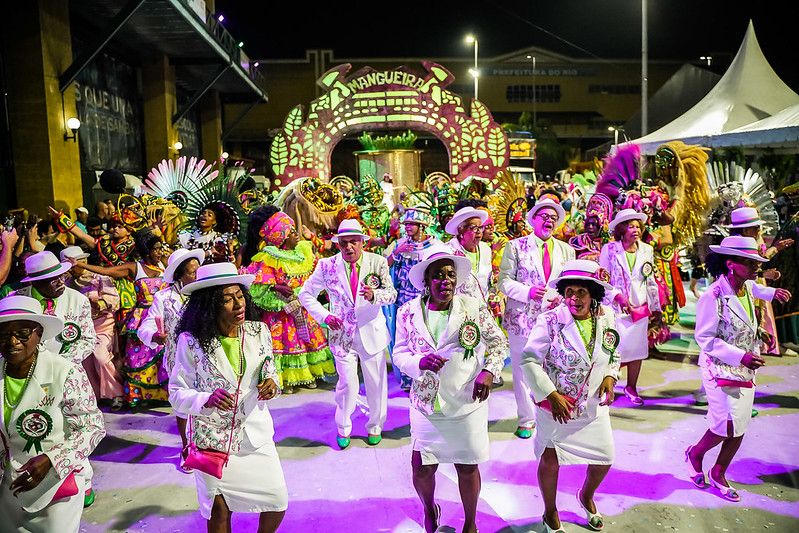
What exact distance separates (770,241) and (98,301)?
8.13 metres

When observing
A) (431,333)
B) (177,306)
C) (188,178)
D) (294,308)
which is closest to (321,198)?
(188,178)

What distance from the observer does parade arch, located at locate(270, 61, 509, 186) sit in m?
11.5

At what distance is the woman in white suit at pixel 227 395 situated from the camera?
316 centimetres

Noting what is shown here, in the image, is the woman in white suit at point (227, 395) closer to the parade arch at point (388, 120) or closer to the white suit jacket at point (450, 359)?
the white suit jacket at point (450, 359)

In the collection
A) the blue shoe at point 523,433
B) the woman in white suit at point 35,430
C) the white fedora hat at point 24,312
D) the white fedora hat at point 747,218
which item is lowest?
the blue shoe at point 523,433

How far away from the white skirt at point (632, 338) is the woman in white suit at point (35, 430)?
4722 millimetres

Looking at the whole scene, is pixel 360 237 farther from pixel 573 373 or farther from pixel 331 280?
pixel 573 373

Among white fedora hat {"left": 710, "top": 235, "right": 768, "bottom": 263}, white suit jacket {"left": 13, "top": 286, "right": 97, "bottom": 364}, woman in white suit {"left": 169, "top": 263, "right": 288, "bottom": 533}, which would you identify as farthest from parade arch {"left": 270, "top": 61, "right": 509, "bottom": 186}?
woman in white suit {"left": 169, "top": 263, "right": 288, "bottom": 533}

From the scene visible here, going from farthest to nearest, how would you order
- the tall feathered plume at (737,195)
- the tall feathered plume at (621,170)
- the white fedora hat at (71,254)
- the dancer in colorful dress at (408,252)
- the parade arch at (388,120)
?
1. the parade arch at (388,120)
2. the tall feathered plume at (621,170)
3. the tall feathered plume at (737,195)
4. the dancer in colorful dress at (408,252)
5. the white fedora hat at (71,254)

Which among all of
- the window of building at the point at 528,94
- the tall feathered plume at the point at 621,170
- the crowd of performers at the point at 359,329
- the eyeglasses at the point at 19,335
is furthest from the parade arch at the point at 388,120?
the window of building at the point at 528,94

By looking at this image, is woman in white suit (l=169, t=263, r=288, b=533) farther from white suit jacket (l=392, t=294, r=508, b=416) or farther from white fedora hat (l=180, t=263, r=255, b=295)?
white suit jacket (l=392, t=294, r=508, b=416)

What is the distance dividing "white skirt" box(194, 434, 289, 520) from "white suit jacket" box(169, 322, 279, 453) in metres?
0.06

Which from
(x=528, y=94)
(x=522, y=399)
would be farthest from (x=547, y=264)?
(x=528, y=94)

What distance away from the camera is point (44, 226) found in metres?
7.72
